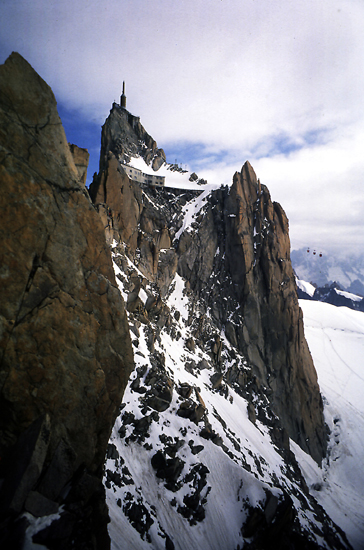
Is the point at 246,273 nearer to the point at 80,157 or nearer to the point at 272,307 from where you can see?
the point at 272,307

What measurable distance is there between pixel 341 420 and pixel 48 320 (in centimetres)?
8567

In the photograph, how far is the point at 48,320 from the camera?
853cm

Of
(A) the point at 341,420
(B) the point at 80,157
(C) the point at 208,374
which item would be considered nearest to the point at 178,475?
(C) the point at 208,374

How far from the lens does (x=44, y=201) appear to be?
Result: 8.73 meters

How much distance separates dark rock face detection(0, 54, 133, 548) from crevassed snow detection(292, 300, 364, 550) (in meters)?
45.8

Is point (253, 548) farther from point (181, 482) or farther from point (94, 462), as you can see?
point (94, 462)

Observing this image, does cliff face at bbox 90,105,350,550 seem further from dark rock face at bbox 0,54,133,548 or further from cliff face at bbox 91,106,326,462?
dark rock face at bbox 0,54,133,548

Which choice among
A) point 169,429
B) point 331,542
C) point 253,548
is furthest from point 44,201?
point 331,542

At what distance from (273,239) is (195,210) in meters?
23.5

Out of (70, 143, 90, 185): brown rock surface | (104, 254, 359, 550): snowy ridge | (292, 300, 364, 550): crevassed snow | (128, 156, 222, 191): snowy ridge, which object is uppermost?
(128, 156, 222, 191): snowy ridge

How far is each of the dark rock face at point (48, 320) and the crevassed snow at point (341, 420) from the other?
150ft

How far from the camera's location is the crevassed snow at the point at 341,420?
4368 centimetres

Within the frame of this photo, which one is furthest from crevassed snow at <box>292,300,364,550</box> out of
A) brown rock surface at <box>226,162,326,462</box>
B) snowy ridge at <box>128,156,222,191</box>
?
snowy ridge at <box>128,156,222,191</box>

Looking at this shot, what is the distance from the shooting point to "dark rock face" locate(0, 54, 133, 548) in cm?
766
